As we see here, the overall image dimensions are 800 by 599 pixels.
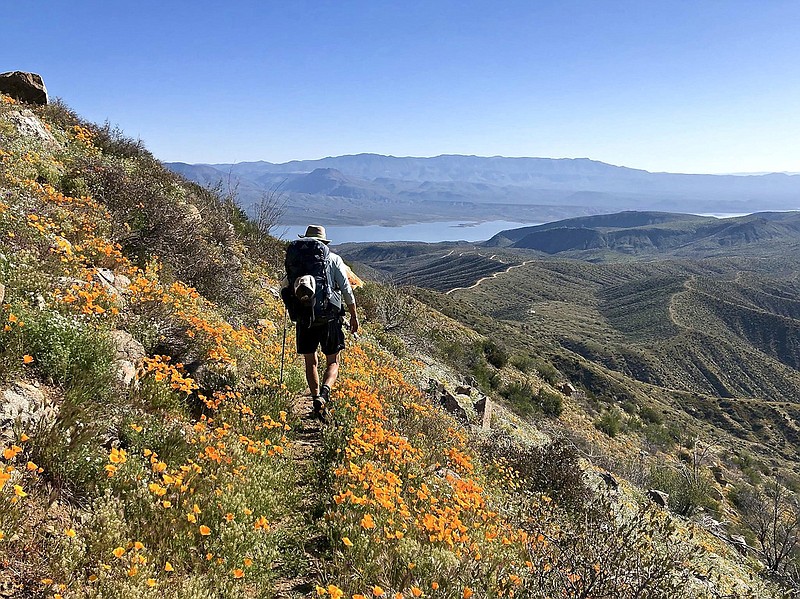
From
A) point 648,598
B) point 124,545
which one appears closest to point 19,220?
point 124,545

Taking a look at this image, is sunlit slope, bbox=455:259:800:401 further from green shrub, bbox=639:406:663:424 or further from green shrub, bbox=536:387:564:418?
green shrub, bbox=536:387:564:418

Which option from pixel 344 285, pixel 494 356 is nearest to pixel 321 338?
pixel 344 285

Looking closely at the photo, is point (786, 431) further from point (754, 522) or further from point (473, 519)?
point (473, 519)

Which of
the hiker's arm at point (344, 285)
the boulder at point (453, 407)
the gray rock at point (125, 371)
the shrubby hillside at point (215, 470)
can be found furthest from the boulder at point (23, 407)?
the boulder at point (453, 407)

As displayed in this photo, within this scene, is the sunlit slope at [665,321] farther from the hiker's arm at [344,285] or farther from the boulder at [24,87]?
the hiker's arm at [344,285]

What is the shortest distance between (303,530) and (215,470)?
0.75m

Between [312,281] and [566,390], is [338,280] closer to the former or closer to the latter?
[312,281]

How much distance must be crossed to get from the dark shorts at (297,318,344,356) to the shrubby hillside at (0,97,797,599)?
500 mm

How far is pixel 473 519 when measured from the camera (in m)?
4.15

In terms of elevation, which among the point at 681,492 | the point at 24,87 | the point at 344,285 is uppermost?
the point at 24,87

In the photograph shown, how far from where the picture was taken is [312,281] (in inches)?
202

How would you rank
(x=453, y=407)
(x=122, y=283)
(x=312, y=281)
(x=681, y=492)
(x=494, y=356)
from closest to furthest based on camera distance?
(x=312, y=281) → (x=122, y=283) → (x=453, y=407) → (x=681, y=492) → (x=494, y=356)

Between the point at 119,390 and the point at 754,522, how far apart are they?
1637 cm

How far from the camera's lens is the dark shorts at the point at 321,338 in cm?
540
